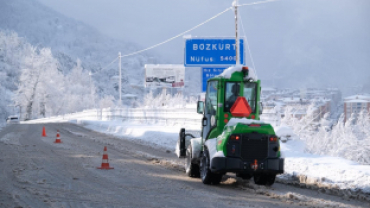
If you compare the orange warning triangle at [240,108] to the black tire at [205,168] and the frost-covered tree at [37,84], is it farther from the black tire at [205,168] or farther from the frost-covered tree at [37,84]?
the frost-covered tree at [37,84]

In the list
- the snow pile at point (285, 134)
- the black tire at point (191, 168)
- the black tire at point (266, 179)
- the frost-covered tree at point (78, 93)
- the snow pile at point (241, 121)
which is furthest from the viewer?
the frost-covered tree at point (78, 93)

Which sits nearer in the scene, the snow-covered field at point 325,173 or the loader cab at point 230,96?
the snow-covered field at point 325,173

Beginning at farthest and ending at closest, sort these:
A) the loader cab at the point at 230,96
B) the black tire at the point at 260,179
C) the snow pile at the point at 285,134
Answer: the snow pile at the point at 285,134
the loader cab at the point at 230,96
the black tire at the point at 260,179

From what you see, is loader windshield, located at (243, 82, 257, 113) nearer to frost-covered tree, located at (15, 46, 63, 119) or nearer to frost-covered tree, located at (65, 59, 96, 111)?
frost-covered tree, located at (15, 46, 63, 119)

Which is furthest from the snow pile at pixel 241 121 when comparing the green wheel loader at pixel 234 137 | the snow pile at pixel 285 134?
the snow pile at pixel 285 134

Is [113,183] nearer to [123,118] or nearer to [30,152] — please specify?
[30,152]

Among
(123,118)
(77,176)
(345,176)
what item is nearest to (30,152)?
(77,176)

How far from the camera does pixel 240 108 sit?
379 inches

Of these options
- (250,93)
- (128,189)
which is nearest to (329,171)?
(250,93)

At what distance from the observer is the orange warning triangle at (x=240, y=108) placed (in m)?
9.62

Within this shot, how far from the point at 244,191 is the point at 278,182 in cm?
162

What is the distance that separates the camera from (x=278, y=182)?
33.7 ft

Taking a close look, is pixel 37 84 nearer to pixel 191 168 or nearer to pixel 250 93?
pixel 191 168

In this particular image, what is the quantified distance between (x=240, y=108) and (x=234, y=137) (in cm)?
90
